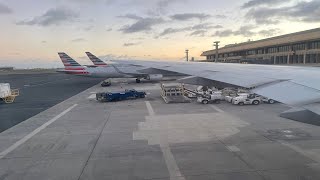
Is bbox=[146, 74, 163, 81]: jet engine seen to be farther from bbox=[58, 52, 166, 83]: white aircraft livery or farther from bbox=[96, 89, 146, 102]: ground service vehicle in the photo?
bbox=[96, 89, 146, 102]: ground service vehicle

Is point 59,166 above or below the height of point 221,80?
below

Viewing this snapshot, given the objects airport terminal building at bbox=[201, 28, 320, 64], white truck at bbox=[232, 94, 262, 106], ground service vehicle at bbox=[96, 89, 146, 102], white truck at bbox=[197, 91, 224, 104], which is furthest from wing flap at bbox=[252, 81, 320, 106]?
airport terminal building at bbox=[201, 28, 320, 64]

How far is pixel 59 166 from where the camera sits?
12492mm

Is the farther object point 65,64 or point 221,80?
point 65,64

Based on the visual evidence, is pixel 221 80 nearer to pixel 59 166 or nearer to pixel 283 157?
pixel 283 157

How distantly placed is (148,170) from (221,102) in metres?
19.5

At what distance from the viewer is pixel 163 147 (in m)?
14.8

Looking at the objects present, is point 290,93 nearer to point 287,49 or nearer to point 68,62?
point 68,62

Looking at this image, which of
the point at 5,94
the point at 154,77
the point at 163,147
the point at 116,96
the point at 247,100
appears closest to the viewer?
the point at 163,147

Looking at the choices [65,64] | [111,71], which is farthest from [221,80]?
[65,64]

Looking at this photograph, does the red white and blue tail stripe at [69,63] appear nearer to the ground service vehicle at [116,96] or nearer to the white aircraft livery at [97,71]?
the white aircraft livery at [97,71]

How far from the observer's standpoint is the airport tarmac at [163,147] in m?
11.5

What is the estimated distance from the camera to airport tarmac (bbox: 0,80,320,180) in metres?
11.5

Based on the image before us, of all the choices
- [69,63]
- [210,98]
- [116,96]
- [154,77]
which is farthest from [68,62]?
[210,98]
